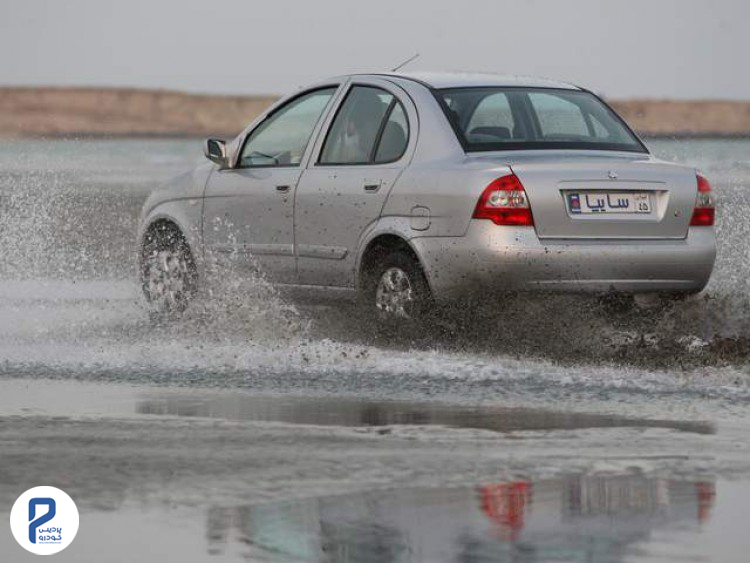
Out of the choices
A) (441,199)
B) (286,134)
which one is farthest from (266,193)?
(441,199)

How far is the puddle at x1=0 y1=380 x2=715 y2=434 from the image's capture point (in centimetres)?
909

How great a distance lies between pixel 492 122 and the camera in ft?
39.5

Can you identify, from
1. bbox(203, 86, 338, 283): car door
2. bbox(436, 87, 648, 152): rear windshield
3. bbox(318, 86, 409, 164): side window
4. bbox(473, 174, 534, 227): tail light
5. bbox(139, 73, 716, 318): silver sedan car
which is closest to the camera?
bbox(473, 174, 534, 227): tail light

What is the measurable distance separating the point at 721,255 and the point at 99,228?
1331cm

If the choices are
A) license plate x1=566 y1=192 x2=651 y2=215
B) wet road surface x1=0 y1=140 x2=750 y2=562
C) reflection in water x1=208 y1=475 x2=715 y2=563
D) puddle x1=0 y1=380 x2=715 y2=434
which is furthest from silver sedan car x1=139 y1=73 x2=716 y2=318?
reflection in water x1=208 y1=475 x2=715 y2=563

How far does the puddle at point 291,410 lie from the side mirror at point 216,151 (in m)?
3.11

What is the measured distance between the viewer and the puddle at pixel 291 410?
909 cm

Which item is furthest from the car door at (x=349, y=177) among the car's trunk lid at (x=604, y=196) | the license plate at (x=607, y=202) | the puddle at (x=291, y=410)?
the puddle at (x=291, y=410)

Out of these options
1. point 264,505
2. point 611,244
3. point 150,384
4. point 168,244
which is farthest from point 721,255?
point 264,505

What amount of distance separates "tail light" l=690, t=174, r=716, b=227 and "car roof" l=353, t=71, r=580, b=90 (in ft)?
4.47

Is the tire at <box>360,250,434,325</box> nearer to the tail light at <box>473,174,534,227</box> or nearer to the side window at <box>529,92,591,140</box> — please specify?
the tail light at <box>473,174,534,227</box>

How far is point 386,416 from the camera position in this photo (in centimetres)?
934

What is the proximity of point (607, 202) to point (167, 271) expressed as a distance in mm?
3723

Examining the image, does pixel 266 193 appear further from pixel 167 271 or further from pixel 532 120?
pixel 532 120
